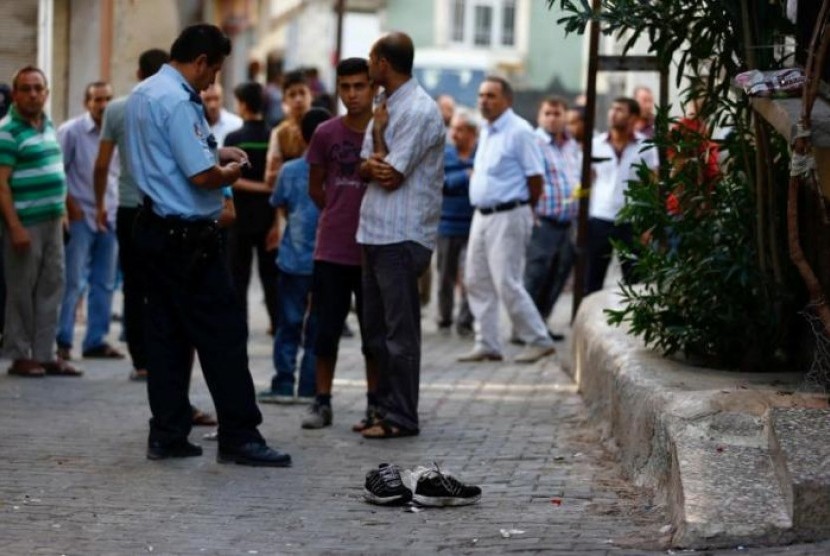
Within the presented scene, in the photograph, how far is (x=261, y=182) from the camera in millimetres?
13562

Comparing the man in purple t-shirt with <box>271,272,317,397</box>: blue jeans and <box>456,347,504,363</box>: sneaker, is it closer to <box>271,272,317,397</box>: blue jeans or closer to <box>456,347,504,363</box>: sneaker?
<box>271,272,317,397</box>: blue jeans

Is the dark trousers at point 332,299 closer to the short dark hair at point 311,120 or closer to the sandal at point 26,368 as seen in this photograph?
the short dark hair at point 311,120

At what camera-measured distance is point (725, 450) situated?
24.1 ft

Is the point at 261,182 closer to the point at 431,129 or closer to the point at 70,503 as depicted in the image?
the point at 431,129

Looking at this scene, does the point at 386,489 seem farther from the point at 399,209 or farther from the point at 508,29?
the point at 508,29

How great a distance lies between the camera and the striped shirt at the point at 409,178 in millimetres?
9727

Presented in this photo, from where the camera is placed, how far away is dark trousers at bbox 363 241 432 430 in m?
9.79

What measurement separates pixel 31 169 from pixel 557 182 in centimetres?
514

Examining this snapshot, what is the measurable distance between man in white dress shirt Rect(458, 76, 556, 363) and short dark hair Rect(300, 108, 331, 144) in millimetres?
3253

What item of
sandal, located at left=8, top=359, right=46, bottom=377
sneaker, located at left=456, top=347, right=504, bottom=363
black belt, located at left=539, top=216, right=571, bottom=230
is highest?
black belt, located at left=539, top=216, right=571, bottom=230

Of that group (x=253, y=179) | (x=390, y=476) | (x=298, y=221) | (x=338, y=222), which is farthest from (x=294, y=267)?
(x=390, y=476)

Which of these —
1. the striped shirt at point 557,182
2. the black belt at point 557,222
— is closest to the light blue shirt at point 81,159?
the striped shirt at point 557,182

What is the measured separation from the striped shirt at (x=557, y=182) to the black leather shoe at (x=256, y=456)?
21.7 ft

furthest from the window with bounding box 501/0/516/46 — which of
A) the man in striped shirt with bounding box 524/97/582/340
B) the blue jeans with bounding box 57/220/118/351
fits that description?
the blue jeans with bounding box 57/220/118/351
